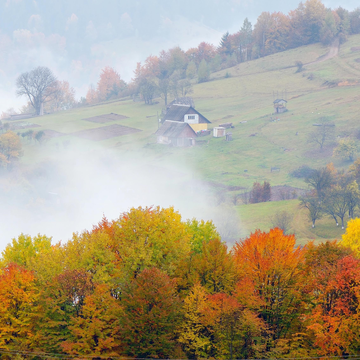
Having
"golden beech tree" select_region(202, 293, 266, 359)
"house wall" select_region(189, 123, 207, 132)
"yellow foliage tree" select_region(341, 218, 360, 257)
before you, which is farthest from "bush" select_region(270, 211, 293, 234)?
"house wall" select_region(189, 123, 207, 132)

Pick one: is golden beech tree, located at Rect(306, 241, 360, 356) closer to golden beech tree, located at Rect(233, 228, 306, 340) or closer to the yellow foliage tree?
golden beech tree, located at Rect(233, 228, 306, 340)

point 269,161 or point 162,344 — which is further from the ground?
point 269,161

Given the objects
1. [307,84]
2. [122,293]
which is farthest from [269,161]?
[122,293]

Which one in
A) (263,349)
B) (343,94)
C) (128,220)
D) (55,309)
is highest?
(343,94)

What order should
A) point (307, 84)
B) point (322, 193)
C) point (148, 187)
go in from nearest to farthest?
point (322, 193), point (148, 187), point (307, 84)

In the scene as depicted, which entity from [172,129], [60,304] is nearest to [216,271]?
[60,304]

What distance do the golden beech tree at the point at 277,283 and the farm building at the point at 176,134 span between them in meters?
80.1

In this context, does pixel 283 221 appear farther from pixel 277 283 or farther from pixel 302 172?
pixel 277 283

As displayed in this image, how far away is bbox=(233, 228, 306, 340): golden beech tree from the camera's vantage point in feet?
110

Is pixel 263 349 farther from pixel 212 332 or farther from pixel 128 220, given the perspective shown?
pixel 128 220

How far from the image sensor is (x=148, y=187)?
96.2 meters

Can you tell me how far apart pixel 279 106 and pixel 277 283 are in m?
93.6

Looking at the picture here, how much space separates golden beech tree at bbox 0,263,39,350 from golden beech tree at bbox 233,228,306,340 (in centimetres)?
1558

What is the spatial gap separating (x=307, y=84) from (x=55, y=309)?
12208cm
